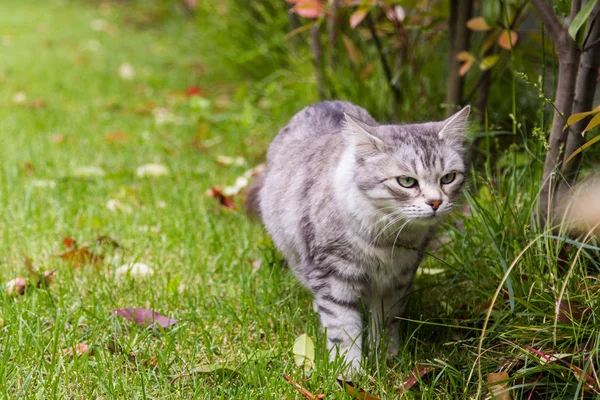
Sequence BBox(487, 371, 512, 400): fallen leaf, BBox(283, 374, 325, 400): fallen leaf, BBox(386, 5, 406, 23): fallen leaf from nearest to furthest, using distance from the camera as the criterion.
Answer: BBox(487, 371, 512, 400): fallen leaf < BBox(283, 374, 325, 400): fallen leaf < BBox(386, 5, 406, 23): fallen leaf

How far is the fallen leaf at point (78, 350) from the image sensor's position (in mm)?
2016

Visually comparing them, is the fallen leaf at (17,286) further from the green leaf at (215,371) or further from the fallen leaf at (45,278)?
the green leaf at (215,371)

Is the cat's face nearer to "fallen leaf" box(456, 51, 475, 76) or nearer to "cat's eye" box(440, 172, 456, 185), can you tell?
"cat's eye" box(440, 172, 456, 185)

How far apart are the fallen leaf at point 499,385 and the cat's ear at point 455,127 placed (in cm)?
74

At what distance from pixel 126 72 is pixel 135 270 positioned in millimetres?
3971

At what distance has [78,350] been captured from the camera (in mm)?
2086

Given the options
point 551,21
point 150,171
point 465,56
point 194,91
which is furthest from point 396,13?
point 194,91

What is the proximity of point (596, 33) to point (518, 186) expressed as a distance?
0.63 meters

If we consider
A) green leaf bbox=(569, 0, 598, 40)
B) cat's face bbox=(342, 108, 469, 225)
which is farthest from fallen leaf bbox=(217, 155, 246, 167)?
green leaf bbox=(569, 0, 598, 40)

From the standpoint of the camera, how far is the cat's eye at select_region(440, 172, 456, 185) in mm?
2086

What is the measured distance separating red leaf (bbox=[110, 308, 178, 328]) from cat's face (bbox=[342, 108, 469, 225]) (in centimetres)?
81

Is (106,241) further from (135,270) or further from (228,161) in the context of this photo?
(228,161)

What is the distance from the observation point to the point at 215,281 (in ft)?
8.63

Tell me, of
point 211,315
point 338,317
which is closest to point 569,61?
point 338,317
